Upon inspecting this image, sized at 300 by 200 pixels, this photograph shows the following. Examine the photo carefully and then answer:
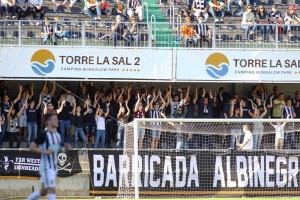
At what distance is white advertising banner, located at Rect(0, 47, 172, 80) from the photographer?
2759 cm

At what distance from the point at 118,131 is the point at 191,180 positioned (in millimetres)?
3697

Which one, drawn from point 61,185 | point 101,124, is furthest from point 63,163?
point 101,124

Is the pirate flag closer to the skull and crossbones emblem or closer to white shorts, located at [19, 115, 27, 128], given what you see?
the skull and crossbones emblem

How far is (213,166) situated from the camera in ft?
81.6

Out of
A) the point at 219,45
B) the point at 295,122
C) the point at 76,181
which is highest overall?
the point at 219,45

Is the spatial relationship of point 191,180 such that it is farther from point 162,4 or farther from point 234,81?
point 162,4

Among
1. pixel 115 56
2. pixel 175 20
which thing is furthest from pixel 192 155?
pixel 175 20

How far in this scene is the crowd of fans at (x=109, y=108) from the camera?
90.2 feet

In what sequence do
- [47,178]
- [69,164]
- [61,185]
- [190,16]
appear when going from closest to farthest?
1. [47,178]
2. [61,185]
3. [69,164]
4. [190,16]

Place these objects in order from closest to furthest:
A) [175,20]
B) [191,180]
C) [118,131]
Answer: [191,180] < [118,131] < [175,20]

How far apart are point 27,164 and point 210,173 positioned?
4892 mm

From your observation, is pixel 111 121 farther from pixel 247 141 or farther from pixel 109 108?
pixel 247 141

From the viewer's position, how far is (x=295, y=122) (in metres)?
25.5

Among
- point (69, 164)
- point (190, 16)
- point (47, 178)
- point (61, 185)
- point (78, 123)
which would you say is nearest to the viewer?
point (47, 178)
